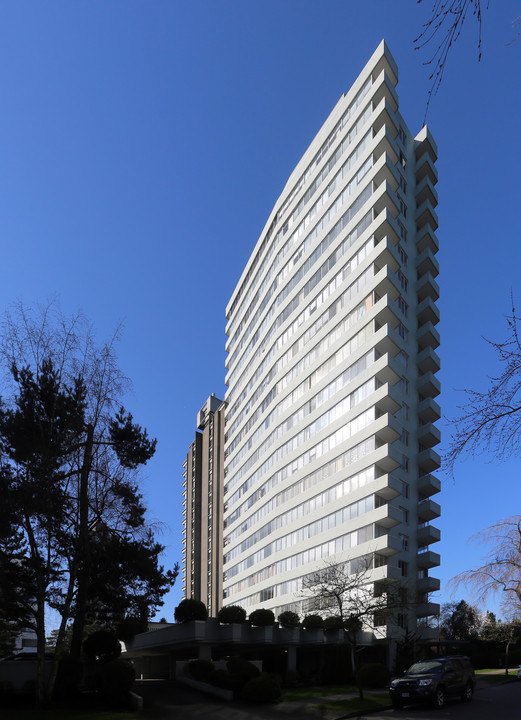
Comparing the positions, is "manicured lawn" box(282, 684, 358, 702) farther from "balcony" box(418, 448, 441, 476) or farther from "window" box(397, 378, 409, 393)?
"window" box(397, 378, 409, 393)

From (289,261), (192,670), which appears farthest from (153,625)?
(289,261)

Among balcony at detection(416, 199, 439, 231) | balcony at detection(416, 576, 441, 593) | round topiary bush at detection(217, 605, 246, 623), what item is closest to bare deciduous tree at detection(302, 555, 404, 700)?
round topiary bush at detection(217, 605, 246, 623)

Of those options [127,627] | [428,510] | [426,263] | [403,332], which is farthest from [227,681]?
[426,263]

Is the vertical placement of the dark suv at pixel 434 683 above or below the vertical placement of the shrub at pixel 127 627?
below

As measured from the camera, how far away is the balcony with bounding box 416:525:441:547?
5331 cm

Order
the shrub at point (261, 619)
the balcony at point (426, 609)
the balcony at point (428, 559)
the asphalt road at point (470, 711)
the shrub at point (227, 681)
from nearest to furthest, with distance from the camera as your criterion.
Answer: the asphalt road at point (470, 711) < the shrub at point (227, 681) < the shrub at point (261, 619) < the balcony at point (426, 609) < the balcony at point (428, 559)

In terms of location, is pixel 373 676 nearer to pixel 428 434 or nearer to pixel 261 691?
pixel 261 691

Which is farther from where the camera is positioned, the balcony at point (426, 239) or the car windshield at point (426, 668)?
the balcony at point (426, 239)

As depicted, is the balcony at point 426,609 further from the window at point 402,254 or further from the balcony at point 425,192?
the balcony at point 425,192

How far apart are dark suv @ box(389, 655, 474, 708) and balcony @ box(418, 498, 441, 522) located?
84.6 ft

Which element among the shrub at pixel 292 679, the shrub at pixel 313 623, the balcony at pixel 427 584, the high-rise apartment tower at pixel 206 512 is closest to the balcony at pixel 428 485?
the balcony at pixel 427 584

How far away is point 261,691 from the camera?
30469 millimetres

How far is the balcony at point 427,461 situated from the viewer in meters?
54.8

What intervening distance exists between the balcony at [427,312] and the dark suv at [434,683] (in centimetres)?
3640
